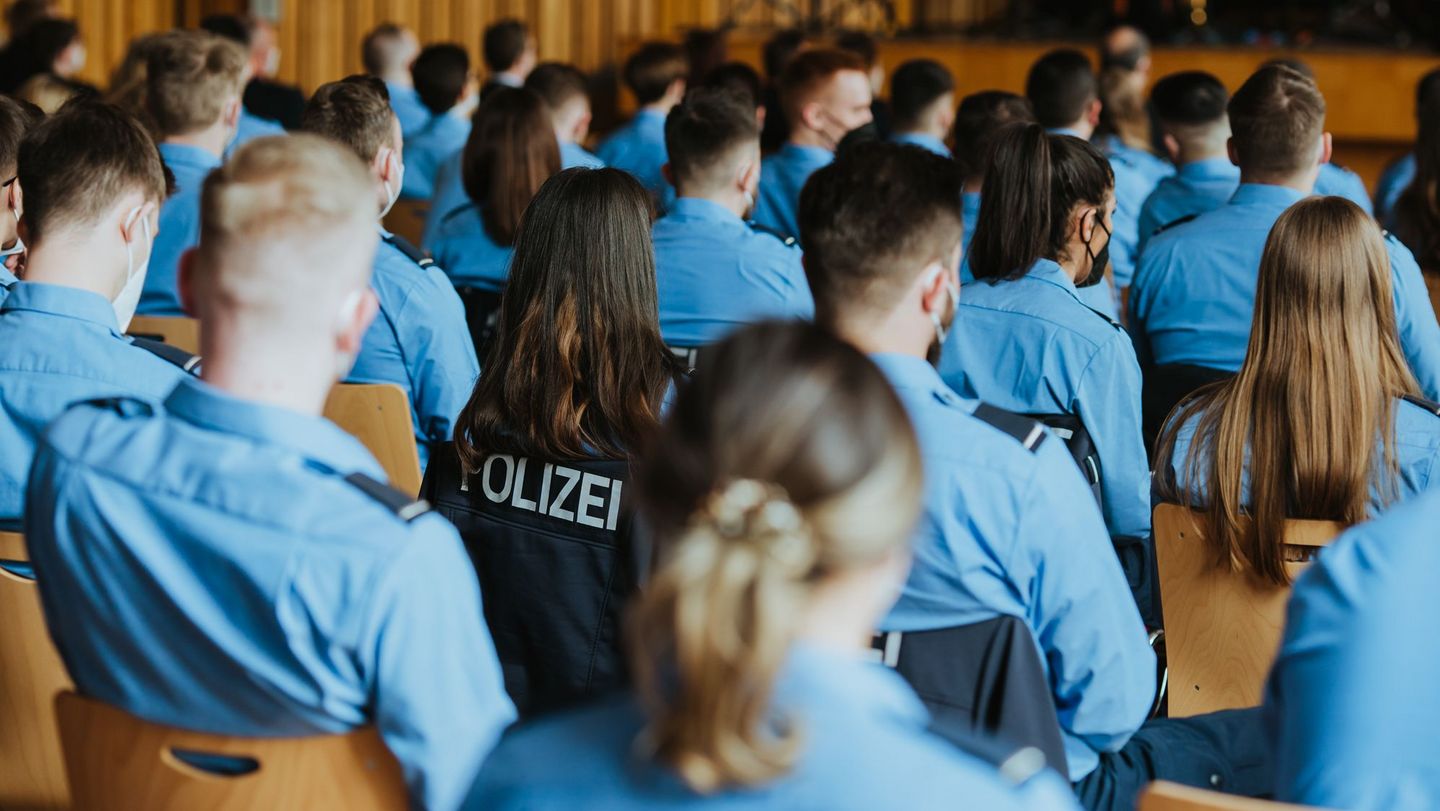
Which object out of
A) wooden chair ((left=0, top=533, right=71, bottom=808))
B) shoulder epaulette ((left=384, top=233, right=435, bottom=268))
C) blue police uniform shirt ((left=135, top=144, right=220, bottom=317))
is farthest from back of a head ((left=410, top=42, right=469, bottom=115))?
wooden chair ((left=0, top=533, right=71, bottom=808))

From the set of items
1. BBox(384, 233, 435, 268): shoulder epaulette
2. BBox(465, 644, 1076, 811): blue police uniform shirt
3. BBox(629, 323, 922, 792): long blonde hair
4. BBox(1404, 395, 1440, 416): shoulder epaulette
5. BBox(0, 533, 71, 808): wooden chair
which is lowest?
BBox(0, 533, 71, 808): wooden chair

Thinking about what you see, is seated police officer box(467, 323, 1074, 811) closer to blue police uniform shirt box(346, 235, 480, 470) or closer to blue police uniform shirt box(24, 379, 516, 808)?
blue police uniform shirt box(24, 379, 516, 808)

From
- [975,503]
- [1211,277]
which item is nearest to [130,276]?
[975,503]

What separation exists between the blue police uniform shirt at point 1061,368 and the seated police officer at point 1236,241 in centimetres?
90

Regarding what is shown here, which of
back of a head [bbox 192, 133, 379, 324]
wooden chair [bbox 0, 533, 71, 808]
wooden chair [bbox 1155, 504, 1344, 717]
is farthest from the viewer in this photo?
wooden chair [bbox 1155, 504, 1344, 717]

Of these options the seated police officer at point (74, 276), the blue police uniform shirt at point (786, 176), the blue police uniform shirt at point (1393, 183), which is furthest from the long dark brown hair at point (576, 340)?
the blue police uniform shirt at point (1393, 183)

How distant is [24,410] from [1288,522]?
1.86m

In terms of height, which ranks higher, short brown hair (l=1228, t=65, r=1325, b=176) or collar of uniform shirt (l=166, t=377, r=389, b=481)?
short brown hair (l=1228, t=65, r=1325, b=176)

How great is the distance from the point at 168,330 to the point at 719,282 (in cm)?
129

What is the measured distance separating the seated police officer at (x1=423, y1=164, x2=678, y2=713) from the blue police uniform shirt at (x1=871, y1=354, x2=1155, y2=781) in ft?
1.62

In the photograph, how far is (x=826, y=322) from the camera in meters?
1.94

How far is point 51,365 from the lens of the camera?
228cm

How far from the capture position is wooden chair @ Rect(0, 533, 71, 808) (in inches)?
75.4

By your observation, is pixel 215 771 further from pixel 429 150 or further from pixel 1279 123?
pixel 429 150
